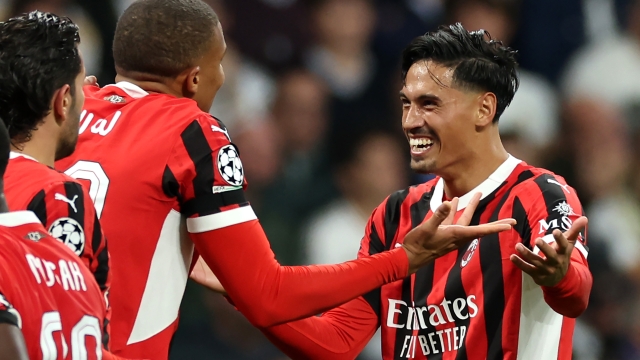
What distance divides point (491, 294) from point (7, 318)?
184 centimetres

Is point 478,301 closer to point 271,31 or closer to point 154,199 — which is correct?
point 154,199

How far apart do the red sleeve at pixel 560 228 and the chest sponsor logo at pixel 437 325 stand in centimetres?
32

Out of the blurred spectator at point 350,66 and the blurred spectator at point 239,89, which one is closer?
the blurred spectator at point 239,89

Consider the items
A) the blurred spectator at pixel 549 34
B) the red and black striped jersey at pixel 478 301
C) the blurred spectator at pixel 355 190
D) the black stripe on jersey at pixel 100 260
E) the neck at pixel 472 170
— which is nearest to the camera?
the black stripe on jersey at pixel 100 260

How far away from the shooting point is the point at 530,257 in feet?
8.80

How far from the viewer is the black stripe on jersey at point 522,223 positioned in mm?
3109

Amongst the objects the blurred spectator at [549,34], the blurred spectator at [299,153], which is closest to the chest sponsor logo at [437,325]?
the blurred spectator at [299,153]

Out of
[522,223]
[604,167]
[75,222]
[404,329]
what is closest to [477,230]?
[522,223]

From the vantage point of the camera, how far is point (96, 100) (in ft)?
9.50

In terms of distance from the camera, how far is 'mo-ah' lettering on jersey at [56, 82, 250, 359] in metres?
2.68

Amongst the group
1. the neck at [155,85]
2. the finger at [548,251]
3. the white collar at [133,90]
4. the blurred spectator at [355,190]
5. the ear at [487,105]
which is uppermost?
the ear at [487,105]

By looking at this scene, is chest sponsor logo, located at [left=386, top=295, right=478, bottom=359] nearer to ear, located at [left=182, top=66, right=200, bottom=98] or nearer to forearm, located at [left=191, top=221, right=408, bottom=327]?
forearm, located at [left=191, top=221, right=408, bottom=327]

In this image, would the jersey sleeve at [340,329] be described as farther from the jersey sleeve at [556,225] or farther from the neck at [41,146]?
the neck at [41,146]

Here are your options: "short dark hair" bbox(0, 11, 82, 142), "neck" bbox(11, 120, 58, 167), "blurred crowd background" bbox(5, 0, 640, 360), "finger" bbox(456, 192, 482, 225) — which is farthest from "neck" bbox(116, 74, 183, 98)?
"blurred crowd background" bbox(5, 0, 640, 360)
